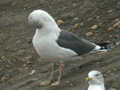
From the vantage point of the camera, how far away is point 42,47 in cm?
475

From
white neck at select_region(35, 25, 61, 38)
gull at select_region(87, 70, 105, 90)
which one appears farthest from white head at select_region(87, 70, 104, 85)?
white neck at select_region(35, 25, 61, 38)

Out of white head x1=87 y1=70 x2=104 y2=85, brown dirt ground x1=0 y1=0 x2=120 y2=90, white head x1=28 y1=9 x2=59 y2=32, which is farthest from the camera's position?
brown dirt ground x1=0 y1=0 x2=120 y2=90

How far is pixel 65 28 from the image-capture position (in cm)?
A: 696

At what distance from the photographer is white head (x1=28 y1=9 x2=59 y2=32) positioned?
4730 millimetres

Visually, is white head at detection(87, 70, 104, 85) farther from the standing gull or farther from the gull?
the standing gull

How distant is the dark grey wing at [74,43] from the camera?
5007 millimetres

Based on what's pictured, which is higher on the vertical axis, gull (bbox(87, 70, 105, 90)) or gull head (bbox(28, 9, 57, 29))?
gull head (bbox(28, 9, 57, 29))

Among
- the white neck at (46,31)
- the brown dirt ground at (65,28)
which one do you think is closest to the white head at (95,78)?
the brown dirt ground at (65,28)

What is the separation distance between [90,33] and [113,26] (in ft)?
1.51

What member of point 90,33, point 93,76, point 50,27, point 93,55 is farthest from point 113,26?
point 93,76

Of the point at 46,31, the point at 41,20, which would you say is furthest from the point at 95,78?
the point at 41,20

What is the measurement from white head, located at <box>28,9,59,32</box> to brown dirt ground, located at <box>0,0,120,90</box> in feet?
2.82

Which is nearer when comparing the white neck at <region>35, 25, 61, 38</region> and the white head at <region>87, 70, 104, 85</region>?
the white head at <region>87, 70, 104, 85</region>

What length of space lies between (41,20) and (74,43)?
731 mm
